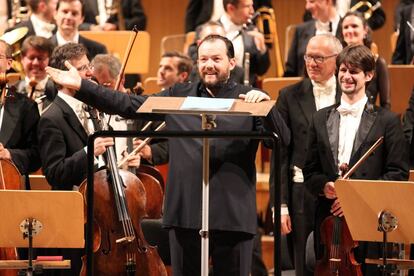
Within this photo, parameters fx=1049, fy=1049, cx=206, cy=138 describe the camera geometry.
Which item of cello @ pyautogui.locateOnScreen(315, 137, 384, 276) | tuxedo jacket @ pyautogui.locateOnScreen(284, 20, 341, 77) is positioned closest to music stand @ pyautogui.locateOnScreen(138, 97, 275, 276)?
cello @ pyautogui.locateOnScreen(315, 137, 384, 276)

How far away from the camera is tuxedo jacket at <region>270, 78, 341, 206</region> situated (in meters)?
4.99

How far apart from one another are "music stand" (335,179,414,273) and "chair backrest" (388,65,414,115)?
2092 mm

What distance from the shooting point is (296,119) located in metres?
5.02

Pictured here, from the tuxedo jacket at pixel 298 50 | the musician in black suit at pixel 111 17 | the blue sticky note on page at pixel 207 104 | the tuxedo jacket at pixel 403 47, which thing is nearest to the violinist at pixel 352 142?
the blue sticky note on page at pixel 207 104

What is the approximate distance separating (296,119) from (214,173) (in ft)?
3.41

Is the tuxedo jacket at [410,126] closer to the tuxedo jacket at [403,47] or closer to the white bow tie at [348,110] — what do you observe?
the white bow tie at [348,110]

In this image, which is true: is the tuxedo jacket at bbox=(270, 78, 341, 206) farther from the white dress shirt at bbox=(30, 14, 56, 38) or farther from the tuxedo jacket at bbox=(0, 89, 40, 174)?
the white dress shirt at bbox=(30, 14, 56, 38)

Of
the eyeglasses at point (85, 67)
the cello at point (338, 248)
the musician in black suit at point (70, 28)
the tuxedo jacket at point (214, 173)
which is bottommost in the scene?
the cello at point (338, 248)

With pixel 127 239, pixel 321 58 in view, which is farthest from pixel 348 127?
pixel 127 239

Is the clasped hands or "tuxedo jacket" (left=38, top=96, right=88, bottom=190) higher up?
"tuxedo jacket" (left=38, top=96, right=88, bottom=190)

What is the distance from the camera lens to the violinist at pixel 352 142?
456 centimetres

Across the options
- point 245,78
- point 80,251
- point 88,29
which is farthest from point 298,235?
point 88,29

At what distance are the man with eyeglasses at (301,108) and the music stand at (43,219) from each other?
49.1 inches

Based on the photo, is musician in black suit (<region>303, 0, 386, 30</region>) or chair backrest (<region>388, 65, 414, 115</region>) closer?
chair backrest (<region>388, 65, 414, 115</region>)
